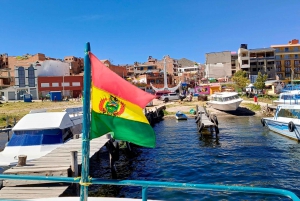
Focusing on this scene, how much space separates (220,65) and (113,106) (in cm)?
10717

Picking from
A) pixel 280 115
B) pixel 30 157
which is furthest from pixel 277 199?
pixel 280 115

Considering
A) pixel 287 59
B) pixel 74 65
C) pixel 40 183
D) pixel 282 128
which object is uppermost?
pixel 74 65

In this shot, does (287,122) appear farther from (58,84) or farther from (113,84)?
(58,84)

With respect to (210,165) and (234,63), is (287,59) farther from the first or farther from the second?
(210,165)

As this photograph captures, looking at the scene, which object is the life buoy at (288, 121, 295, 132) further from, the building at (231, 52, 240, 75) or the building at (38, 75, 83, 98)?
the building at (231, 52, 240, 75)

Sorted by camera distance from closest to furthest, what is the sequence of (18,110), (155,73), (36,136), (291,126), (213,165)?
(36,136) < (213,165) < (291,126) < (18,110) < (155,73)

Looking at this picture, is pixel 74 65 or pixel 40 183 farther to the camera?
pixel 74 65

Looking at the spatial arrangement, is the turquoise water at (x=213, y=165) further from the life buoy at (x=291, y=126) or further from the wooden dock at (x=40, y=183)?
the wooden dock at (x=40, y=183)

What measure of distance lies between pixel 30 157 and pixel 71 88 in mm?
72432

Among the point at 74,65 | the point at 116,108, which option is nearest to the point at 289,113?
the point at 116,108

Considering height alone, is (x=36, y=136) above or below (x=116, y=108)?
below

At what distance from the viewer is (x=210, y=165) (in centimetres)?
2038

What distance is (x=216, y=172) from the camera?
61.4ft

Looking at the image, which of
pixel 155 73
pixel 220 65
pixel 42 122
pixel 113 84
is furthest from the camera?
pixel 155 73
